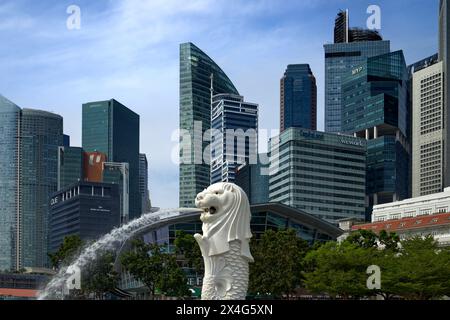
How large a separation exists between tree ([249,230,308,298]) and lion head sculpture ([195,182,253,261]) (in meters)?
45.2

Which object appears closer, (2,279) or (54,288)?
(54,288)

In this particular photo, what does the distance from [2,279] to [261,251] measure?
92564mm

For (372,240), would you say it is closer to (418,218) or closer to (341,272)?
(341,272)

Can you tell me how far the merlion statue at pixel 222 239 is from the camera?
3866 centimetres

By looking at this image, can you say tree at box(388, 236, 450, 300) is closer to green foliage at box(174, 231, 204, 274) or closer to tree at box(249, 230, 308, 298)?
tree at box(249, 230, 308, 298)

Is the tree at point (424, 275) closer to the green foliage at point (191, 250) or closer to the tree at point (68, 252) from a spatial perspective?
the green foliage at point (191, 250)

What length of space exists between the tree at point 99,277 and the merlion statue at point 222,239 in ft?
163

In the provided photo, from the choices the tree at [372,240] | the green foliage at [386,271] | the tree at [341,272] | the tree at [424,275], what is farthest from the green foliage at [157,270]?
the tree at [424,275]

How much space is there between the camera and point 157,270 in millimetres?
88438

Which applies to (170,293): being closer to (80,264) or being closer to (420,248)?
(80,264)

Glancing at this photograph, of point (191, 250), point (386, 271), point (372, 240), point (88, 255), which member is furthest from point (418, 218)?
point (88, 255)

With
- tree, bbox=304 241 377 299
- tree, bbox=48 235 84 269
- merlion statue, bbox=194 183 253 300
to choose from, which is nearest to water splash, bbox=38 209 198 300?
tree, bbox=48 235 84 269

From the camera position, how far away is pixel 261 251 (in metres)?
85.4

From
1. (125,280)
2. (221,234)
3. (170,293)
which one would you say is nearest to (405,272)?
(170,293)
